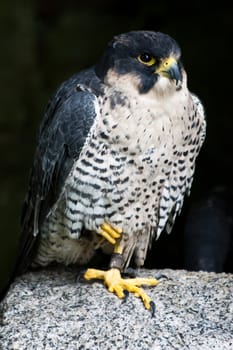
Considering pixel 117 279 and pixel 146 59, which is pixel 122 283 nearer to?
pixel 117 279

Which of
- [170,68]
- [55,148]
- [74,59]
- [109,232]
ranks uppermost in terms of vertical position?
[170,68]

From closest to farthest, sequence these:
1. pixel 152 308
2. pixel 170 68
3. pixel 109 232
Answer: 1. pixel 170 68
2. pixel 152 308
3. pixel 109 232

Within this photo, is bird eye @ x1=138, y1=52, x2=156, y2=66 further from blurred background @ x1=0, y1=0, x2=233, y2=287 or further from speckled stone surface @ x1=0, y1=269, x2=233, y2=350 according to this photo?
blurred background @ x1=0, y1=0, x2=233, y2=287

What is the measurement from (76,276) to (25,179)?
2702 mm

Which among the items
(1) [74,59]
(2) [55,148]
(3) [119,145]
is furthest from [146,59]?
(1) [74,59]

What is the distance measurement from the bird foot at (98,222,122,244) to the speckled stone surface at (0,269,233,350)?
0.23m

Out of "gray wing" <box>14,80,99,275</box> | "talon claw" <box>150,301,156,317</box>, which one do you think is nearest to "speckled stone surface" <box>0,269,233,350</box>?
"talon claw" <box>150,301,156,317</box>

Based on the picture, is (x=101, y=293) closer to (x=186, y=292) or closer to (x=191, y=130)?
(x=186, y=292)

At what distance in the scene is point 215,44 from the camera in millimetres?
6844

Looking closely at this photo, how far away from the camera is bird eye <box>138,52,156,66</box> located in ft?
12.0

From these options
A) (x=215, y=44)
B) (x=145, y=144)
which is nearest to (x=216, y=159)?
(x=215, y=44)

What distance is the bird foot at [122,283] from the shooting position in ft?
12.5

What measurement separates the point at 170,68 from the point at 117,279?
1.02m

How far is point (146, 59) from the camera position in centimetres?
367
